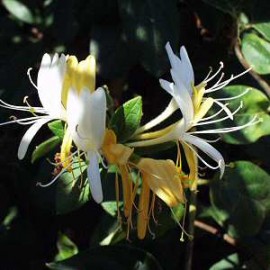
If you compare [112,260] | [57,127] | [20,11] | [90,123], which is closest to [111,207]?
[112,260]

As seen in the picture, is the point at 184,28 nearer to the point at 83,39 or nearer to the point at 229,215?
the point at 83,39

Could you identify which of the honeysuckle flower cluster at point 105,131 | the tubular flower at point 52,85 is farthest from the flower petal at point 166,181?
the tubular flower at point 52,85

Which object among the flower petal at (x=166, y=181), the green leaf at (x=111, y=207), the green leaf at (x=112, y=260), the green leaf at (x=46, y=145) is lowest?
the green leaf at (x=112, y=260)

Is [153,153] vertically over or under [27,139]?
under

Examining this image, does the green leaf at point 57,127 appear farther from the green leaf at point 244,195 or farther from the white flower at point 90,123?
the green leaf at point 244,195

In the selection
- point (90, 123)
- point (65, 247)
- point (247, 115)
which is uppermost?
point (90, 123)

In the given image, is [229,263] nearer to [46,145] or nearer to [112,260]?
[112,260]

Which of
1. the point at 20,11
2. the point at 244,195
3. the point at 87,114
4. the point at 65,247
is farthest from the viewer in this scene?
the point at 20,11
